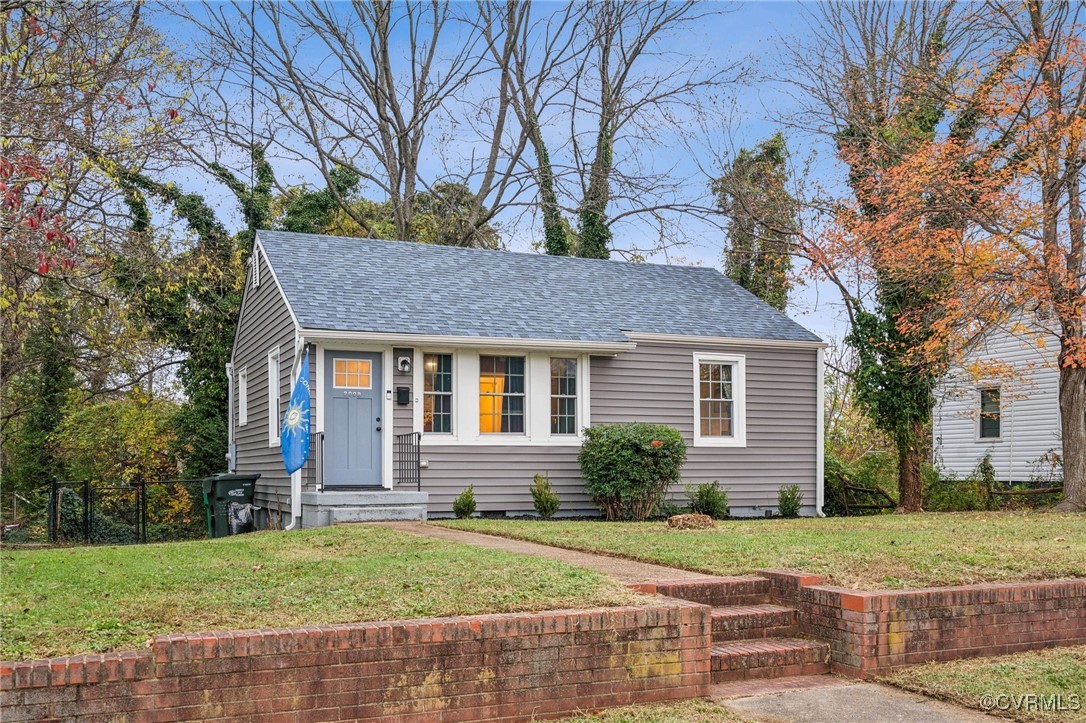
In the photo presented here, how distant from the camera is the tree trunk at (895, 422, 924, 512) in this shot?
20047 millimetres

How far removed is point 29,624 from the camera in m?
5.82

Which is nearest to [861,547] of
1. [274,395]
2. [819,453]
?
[819,453]

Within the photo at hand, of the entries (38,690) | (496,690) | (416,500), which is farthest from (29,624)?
(416,500)

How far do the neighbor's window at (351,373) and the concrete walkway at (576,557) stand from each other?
3365mm

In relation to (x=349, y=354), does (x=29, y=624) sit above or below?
below

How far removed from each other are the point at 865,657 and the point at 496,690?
2627 millimetres

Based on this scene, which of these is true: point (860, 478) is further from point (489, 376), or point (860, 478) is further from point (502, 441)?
point (489, 376)

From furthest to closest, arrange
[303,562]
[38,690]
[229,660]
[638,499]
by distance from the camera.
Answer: [638,499], [303,562], [229,660], [38,690]

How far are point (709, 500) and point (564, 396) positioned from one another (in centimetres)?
315

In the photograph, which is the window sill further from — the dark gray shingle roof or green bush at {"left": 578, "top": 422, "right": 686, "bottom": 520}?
the dark gray shingle roof

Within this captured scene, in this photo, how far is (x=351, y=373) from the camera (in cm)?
1598

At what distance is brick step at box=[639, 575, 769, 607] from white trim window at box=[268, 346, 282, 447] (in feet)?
35.9

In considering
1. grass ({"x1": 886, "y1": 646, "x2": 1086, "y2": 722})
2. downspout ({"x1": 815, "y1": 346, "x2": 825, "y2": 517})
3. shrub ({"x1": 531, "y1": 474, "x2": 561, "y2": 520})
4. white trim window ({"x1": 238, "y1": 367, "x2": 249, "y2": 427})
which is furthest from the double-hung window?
grass ({"x1": 886, "y1": 646, "x2": 1086, "y2": 722})

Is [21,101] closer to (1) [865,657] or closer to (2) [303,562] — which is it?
(2) [303,562]
